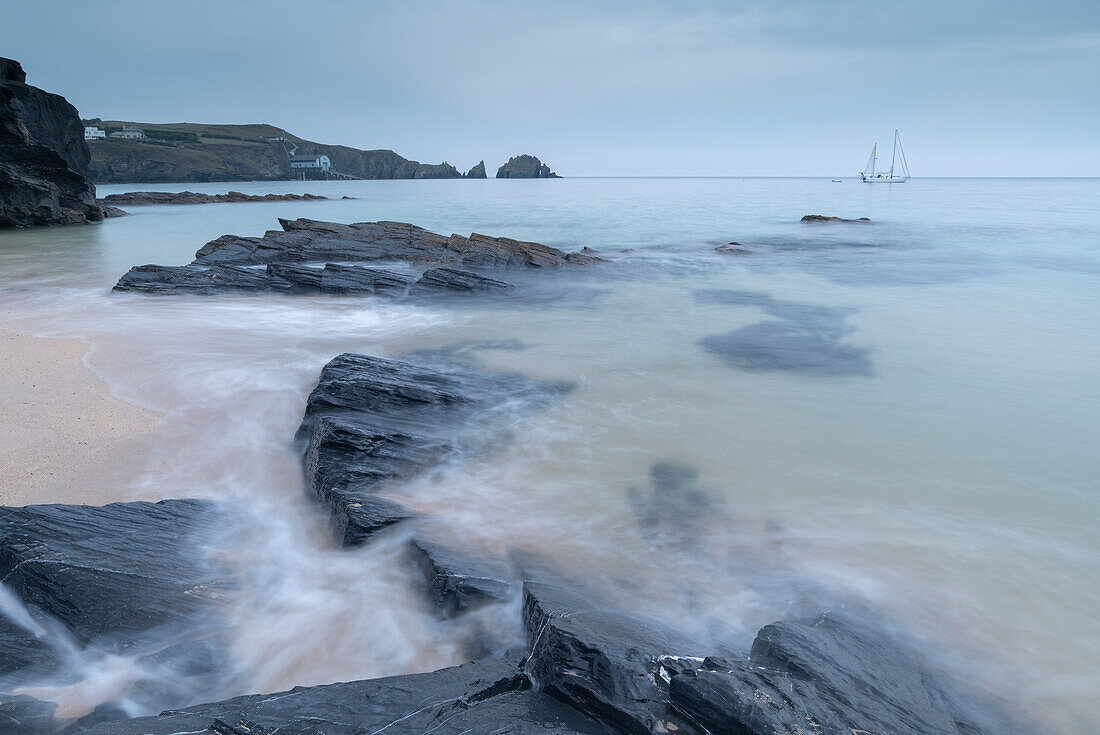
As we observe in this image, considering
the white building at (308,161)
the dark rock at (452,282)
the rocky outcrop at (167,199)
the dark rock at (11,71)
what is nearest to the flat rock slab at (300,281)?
the dark rock at (452,282)

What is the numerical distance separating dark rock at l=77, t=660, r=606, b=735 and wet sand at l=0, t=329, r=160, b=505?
3.19m

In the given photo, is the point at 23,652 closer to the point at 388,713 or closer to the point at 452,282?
the point at 388,713

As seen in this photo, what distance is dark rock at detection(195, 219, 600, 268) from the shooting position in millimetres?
17594

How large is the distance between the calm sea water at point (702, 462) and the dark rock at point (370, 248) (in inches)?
158

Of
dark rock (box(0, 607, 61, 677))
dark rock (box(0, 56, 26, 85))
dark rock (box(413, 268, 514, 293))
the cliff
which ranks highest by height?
the cliff

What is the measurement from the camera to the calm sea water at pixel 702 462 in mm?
3805

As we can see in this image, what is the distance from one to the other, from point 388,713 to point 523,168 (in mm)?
193323

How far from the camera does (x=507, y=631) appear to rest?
3.59 metres

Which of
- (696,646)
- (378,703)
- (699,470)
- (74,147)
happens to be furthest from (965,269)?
(74,147)

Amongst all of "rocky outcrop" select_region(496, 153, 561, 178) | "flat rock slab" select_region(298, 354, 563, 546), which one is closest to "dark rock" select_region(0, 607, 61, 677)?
"flat rock slab" select_region(298, 354, 563, 546)

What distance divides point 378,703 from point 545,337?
8.65 m

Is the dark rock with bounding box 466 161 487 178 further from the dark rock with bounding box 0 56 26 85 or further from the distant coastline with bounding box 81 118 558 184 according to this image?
the dark rock with bounding box 0 56 26 85

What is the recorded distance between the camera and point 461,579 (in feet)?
12.6

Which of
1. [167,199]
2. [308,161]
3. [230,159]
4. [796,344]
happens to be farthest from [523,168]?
[796,344]
